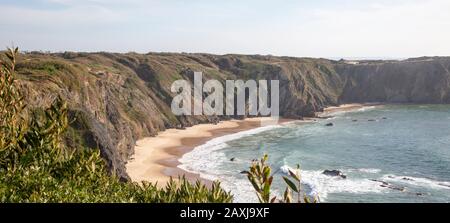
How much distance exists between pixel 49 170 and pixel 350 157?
59142mm

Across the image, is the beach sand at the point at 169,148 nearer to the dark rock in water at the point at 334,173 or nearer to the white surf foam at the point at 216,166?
the white surf foam at the point at 216,166

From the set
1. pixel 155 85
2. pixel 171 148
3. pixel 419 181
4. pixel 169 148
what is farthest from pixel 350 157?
pixel 155 85

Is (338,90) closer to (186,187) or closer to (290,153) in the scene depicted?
(290,153)

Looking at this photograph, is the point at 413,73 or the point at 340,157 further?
the point at 413,73

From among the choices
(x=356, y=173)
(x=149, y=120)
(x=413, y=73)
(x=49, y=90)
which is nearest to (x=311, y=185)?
(x=356, y=173)

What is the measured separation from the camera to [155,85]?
106375 mm

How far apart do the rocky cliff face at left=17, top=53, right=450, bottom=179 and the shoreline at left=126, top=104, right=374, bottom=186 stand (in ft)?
8.46

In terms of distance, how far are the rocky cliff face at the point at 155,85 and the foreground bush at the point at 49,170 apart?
483 inches

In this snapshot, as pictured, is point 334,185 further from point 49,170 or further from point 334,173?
point 49,170

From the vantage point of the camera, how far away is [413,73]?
537ft

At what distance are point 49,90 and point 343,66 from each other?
14629 centimetres

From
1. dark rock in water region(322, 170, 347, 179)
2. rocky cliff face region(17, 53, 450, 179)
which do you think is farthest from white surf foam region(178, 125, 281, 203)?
dark rock in water region(322, 170, 347, 179)

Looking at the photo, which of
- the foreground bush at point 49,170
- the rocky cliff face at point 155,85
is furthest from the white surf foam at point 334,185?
the foreground bush at point 49,170

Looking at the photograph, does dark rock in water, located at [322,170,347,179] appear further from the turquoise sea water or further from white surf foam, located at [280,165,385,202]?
the turquoise sea water
